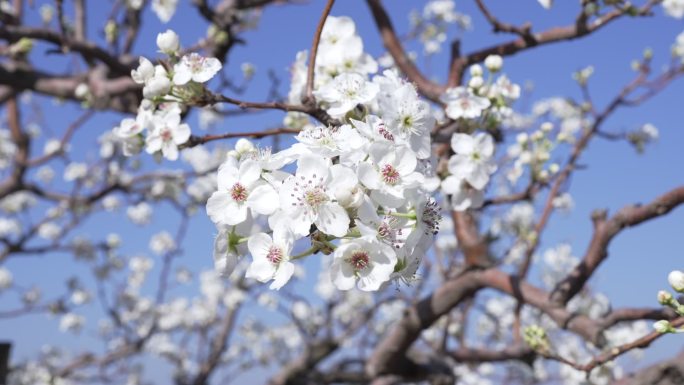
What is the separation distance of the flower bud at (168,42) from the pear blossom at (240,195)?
0.46 m

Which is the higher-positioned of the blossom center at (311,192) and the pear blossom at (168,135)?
the blossom center at (311,192)

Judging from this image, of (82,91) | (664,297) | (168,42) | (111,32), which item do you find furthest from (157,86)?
(111,32)

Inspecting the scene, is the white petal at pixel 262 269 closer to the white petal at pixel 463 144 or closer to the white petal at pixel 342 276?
the white petal at pixel 342 276

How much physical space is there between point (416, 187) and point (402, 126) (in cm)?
18

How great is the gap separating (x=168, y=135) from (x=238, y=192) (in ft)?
1.52

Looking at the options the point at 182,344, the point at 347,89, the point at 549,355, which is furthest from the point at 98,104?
the point at 182,344

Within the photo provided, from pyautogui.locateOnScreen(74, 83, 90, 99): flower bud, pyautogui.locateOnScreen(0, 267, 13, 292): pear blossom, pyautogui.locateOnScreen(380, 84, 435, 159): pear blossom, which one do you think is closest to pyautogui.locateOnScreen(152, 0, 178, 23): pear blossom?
pyautogui.locateOnScreen(74, 83, 90, 99): flower bud

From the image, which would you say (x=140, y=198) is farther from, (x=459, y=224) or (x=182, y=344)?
(x=182, y=344)

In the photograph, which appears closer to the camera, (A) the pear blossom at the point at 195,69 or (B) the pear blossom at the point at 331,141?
(B) the pear blossom at the point at 331,141

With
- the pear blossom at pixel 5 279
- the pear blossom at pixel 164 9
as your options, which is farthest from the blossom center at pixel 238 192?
the pear blossom at pixel 5 279

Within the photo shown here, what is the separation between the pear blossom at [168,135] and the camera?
1.37 metres

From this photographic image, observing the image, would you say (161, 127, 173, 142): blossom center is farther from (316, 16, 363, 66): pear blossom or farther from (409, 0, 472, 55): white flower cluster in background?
(409, 0, 472, 55): white flower cluster in background

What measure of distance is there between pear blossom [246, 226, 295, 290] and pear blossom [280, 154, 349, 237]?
7 cm

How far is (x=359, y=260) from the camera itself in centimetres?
95
